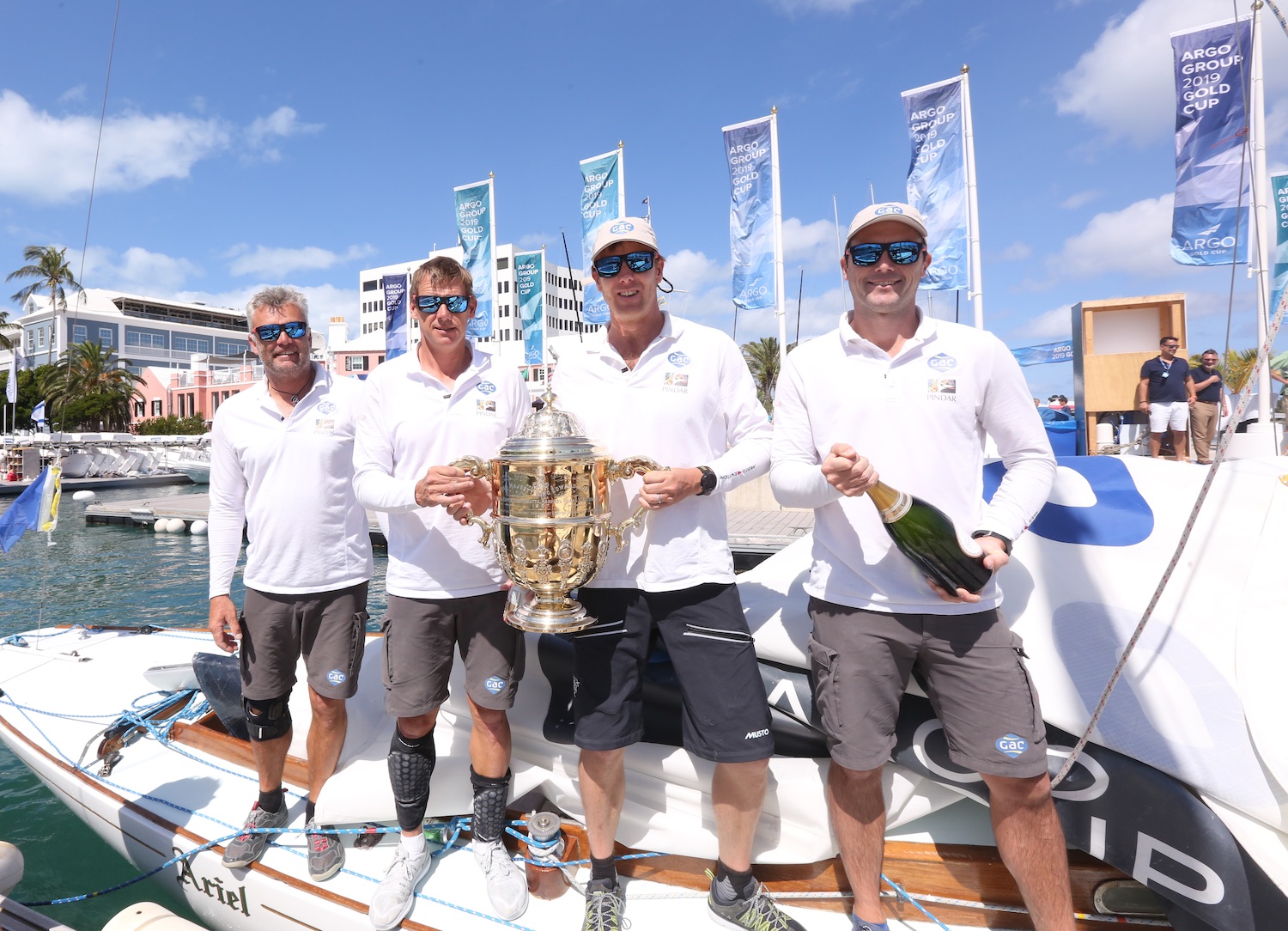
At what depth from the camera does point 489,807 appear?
261 centimetres

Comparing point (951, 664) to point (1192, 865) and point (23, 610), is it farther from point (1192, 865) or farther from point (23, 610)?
point (23, 610)

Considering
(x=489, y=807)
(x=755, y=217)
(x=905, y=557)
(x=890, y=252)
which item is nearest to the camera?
(x=905, y=557)

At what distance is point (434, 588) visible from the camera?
2.51m

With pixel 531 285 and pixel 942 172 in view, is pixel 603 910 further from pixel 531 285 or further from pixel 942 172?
pixel 531 285

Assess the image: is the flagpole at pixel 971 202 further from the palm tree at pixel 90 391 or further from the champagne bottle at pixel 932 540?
the palm tree at pixel 90 391

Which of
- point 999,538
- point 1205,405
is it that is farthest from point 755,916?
point 1205,405

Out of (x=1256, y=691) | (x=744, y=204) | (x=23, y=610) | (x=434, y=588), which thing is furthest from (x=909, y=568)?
(x=744, y=204)

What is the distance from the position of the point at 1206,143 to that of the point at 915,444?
13523 millimetres

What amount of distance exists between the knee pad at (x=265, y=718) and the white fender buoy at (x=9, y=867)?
30.5 inches

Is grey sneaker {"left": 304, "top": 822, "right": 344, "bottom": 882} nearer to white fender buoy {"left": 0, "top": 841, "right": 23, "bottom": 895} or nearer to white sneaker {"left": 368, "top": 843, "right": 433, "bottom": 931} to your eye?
white sneaker {"left": 368, "top": 843, "right": 433, "bottom": 931}

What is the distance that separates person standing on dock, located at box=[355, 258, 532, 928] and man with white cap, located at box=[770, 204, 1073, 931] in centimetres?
117

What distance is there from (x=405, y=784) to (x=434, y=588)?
0.81 metres

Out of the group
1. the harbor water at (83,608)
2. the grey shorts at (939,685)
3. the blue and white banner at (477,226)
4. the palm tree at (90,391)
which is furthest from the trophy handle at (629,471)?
the palm tree at (90,391)

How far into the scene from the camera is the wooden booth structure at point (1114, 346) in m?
9.91
